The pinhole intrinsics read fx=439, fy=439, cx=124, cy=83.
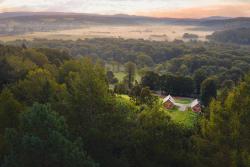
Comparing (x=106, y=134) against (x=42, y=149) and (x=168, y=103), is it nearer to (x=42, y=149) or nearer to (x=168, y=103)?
(x=42, y=149)

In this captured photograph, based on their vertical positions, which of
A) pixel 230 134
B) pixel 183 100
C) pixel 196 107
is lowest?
pixel 183 100

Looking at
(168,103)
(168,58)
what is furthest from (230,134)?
(168,58)

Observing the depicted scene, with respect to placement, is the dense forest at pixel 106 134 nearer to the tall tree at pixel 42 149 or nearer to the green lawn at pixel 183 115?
the tall tree at pixel 42 149

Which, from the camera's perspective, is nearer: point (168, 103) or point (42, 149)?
point (42, 149)

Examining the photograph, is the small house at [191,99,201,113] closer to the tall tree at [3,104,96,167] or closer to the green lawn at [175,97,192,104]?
the green lawn at [175,97,192,104]

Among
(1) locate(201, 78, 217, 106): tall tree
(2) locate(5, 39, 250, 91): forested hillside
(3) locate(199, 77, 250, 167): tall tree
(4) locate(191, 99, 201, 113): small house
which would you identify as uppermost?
(3) locate(199, 77, 250, 167): tall tree

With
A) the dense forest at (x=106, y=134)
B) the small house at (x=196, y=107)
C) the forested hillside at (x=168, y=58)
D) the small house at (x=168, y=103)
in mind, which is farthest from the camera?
the forested hillside at (x=168, y=58)

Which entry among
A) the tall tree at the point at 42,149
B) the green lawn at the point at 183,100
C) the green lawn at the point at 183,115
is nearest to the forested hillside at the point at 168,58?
the green lawn at the point at 183,100

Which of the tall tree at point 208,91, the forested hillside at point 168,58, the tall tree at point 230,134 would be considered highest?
the tall tree at point 230,134

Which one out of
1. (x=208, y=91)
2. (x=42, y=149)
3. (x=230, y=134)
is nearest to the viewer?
(x=42, y=149)

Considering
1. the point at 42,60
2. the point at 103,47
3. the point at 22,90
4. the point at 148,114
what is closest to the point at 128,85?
the point at 42,60

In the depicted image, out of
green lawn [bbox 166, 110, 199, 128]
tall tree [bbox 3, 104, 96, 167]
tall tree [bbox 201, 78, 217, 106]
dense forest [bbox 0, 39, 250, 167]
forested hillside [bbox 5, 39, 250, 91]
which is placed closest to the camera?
tall tree [bbox 3, 104, 96, 167]

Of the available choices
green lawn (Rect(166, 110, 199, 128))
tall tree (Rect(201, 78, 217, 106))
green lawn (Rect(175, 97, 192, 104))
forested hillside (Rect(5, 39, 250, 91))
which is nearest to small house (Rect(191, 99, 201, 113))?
tall tree (Rect(201, 78, 217, 106))
